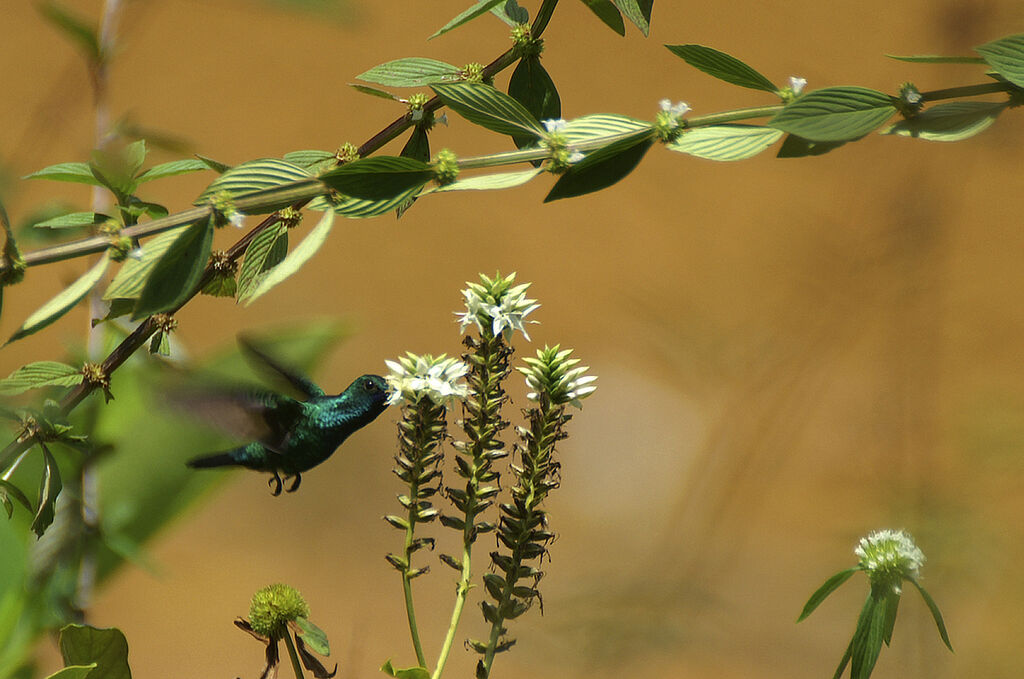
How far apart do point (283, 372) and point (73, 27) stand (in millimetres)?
178

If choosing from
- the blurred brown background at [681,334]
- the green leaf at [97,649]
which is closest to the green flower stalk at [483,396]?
the green leaf at [97,649]

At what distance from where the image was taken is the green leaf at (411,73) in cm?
24

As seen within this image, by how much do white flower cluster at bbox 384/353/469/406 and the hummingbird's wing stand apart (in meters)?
0.03

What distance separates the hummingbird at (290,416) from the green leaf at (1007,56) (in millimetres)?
165

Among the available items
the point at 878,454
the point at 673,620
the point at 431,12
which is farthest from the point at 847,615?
the point at 431,12

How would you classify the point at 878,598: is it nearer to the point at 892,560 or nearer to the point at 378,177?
the point at 892,560

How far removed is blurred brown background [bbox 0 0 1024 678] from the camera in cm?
97

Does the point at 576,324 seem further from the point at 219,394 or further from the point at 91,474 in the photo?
the point at 219,394

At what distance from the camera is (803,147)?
0.20 m

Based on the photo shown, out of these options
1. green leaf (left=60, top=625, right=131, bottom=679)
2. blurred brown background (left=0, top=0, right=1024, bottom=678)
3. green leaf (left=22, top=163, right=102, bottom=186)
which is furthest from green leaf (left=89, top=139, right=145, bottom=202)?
blurred brown background (left=0, top=0, right=1024, bottom=678)

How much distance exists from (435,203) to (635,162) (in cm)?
103

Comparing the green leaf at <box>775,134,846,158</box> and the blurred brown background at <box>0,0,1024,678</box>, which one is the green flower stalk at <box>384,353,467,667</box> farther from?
the blurred brown background at <box>0,0,1024,678</box>

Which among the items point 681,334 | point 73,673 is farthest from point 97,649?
point 681,334

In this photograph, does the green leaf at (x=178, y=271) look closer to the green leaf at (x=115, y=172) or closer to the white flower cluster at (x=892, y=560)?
the green leaf at (x=115, y=172)
